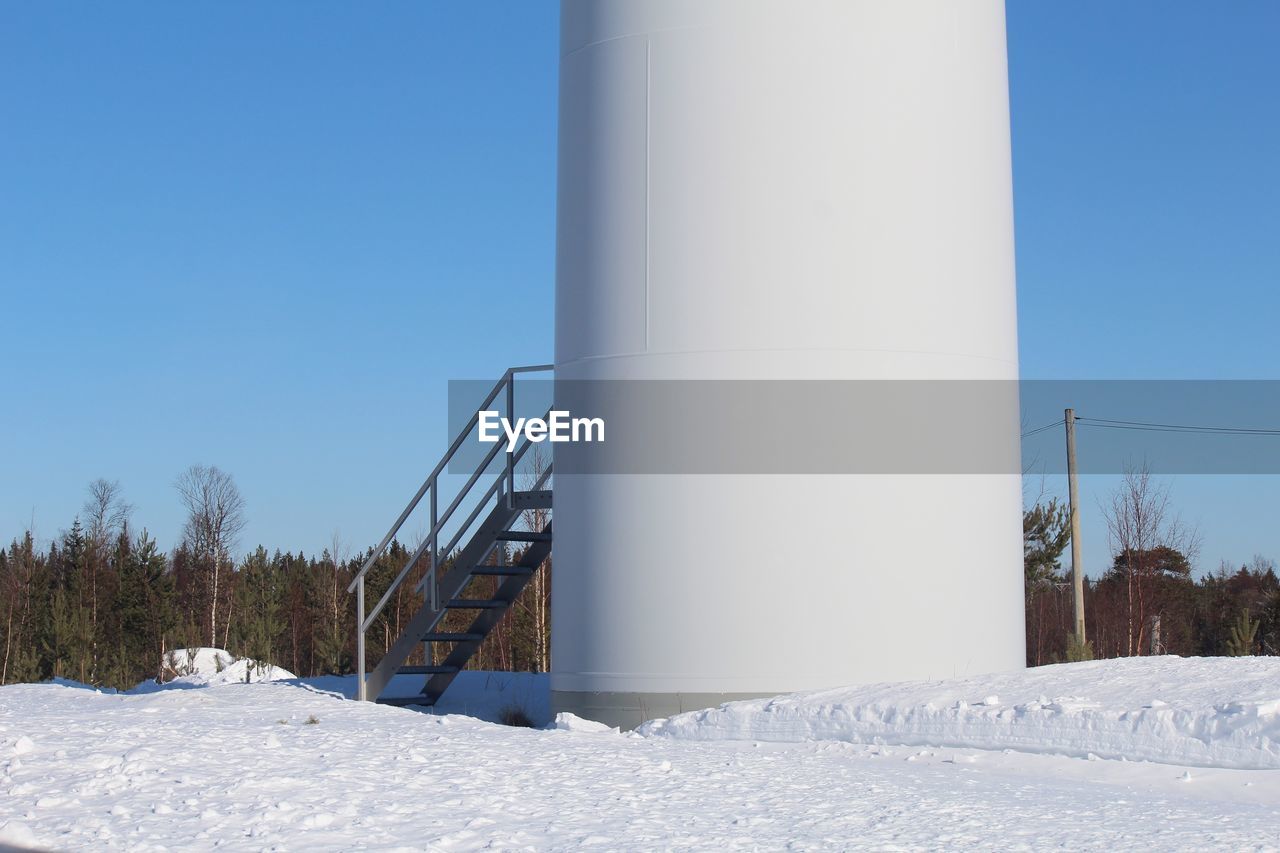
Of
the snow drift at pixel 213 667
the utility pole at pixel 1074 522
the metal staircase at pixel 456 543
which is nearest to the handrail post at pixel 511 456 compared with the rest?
the metal staircase at pixel 456 543

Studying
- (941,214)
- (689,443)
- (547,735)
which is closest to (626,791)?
(547,735)

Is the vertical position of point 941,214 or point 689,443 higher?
point 941,214

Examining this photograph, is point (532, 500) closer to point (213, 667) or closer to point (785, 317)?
point (785, 317)

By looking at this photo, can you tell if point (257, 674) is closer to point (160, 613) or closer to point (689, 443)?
point (160, 613)

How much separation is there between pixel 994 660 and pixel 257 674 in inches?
662

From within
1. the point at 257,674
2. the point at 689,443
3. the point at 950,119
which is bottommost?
the point at 257,674

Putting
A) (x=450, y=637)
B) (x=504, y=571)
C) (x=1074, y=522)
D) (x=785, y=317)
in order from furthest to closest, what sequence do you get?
1. (x=1074, y=522)
2. (x=504, y=571)
3. (x=450, y=637)
4. (x=785, y=317)

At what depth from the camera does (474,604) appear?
1412 centimetres

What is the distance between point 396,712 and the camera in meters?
11.9

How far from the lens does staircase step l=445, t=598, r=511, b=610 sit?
1380cm

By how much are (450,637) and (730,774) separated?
6469mm

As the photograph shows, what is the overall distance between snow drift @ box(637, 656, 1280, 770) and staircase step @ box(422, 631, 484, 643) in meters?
3.71

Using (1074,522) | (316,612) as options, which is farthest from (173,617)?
(1074,522)
